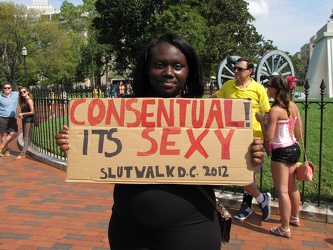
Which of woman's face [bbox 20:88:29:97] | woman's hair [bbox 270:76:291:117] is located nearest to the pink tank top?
woman's hair [bbox 270:76:291:117]

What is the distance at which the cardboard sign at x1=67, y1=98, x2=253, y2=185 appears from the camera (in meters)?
1.76

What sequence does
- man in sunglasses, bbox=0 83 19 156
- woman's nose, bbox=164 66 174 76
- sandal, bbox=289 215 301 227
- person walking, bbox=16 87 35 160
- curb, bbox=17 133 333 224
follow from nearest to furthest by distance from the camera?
woman's nose, bbox=164 66 174 76 < sandal, bbox=289 215 301 227 < curb, bbox=17 133 333 224 < person walking, bbox=16 87 35 160 < man in sunglasses, bbox=0 83 19 156

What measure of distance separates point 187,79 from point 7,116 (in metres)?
7.52

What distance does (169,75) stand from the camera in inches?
68.8

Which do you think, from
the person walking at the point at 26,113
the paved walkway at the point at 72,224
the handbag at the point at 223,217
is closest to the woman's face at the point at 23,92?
the person walking at the point at 26,113

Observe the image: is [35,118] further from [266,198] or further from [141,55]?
[141,55]

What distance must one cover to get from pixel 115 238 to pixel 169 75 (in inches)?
32.9

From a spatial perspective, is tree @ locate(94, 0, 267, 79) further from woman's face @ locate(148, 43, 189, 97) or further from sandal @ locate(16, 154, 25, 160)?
woman's face @ locate(148, 43, 189, 97)

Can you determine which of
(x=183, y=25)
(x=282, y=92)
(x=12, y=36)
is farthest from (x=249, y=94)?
(x=12, y=36)

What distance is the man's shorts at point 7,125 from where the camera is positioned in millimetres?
8398

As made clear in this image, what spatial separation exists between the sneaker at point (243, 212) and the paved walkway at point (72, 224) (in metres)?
0.06

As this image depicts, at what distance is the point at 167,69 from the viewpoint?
1754 millimetres

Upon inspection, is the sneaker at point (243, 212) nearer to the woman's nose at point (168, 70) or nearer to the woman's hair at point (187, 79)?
the woman's hair at point (187, 79)

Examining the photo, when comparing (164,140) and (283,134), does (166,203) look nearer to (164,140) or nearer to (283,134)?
(164,140)
